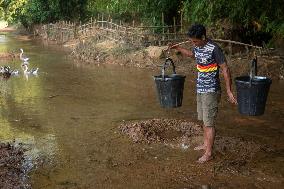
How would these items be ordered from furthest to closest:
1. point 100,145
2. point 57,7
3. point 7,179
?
point 57,7
point 100,145
point 7,179

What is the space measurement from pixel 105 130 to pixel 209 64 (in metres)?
2.63

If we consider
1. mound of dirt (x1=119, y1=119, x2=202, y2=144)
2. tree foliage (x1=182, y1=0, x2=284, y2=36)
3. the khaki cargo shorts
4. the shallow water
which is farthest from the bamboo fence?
the khaki cargo shorts

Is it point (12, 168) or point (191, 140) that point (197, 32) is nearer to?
point (191, 140)

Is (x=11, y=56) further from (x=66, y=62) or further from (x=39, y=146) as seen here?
(x=39, y=146)

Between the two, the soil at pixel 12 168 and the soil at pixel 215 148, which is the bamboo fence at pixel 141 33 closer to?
the soil at pixel 215 148

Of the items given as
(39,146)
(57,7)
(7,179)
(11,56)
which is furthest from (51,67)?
(57,7)

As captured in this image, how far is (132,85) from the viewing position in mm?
11789

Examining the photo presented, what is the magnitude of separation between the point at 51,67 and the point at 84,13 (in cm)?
1492

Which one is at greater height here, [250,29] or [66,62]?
[250,29]

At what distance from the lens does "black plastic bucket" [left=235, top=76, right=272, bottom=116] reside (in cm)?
569

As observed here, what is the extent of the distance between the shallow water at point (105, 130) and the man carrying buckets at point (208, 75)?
1.81ft

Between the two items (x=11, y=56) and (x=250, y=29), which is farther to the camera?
(x=11, y=56)

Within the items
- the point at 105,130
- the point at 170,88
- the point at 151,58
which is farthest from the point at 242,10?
the point at 170,88

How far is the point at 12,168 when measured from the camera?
18.7 ft
